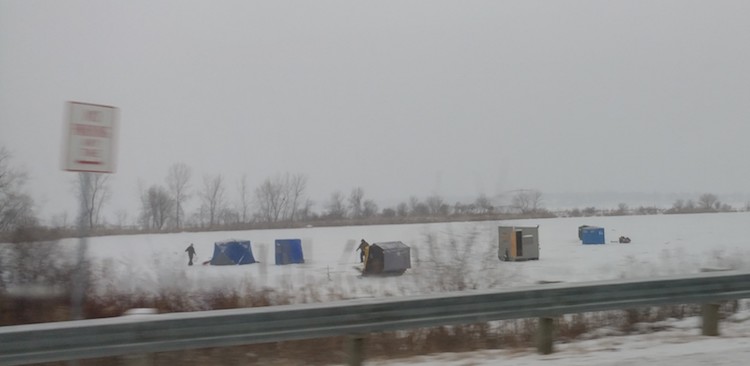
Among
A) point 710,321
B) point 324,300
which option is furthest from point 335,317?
point 710,321

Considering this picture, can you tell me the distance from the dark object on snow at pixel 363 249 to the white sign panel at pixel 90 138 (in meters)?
11.6

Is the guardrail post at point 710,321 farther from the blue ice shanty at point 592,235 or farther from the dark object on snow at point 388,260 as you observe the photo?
the blue ice shanty at point 592,235

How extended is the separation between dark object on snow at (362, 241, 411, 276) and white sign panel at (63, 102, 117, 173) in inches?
318

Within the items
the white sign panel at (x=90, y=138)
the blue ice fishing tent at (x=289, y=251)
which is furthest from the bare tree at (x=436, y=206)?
the white sign panel at (x=90, y=138)

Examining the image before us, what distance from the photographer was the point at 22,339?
626 cm

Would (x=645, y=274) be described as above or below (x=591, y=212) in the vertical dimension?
below

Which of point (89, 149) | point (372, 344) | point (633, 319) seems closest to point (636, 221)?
point (633, 319)

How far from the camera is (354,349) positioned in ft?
25.3

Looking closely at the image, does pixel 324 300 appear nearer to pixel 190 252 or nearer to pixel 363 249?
pixel 190 252

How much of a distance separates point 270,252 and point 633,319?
9.33m

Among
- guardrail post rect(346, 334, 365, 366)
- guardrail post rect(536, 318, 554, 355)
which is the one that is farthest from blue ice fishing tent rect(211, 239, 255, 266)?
guardrail post rect(536, 318, 554, 355)

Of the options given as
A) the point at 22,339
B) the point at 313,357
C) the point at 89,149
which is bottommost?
the point at 313,357

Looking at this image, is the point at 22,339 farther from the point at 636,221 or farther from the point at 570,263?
the point at 636,221

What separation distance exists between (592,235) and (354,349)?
20663 millimetres
